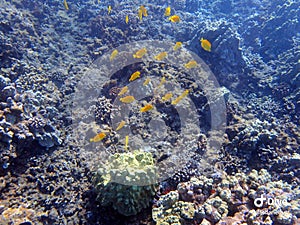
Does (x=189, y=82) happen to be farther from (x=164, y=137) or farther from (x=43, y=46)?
(x=43, y=46)

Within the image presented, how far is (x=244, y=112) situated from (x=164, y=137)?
3132 millimetres

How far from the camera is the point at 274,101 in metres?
8.15

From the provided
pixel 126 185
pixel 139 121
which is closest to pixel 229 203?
pixel 126 185

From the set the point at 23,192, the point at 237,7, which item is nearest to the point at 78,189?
the point at 23,192

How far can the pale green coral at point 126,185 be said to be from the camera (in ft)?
14.1
